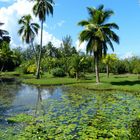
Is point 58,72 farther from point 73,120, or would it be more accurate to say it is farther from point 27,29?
point 73,120

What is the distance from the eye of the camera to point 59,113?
21.3 m

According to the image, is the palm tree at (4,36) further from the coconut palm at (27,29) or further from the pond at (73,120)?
the pond at (73,120)

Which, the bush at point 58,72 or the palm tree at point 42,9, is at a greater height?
the palm tree at point 42,9

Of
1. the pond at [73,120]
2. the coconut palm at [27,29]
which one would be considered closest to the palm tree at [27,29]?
the coconut palm at [27,29]

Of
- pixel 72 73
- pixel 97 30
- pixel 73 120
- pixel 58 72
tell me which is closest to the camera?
pixel 73 120

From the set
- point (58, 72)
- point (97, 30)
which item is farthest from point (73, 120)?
point (58, 72)

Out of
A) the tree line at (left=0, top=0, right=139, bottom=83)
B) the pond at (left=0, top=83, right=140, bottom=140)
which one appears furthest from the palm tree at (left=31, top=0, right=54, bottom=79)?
the pond at (left=0, top=83, right=140, bottom=140)

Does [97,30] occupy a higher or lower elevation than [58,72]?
higher

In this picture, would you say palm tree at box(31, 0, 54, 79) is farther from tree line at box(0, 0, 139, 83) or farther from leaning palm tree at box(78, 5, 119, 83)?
leaning palm tree at box(78, 5, 119, 83)

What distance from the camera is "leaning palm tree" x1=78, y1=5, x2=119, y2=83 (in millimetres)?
41000

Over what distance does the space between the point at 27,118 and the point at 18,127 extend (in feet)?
7.87

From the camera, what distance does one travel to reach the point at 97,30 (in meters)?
41.2

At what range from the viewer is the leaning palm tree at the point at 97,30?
4100 cm

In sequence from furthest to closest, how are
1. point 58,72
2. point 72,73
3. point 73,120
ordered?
point 58,72, point 72,73, point 73,120
